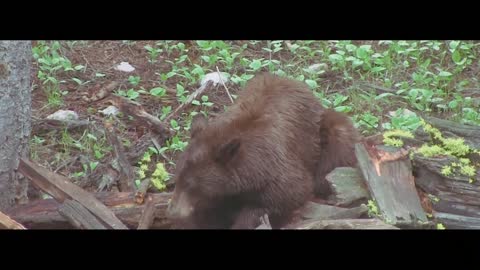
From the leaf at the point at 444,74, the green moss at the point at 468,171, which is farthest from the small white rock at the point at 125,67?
the green moss at the point at 468,171

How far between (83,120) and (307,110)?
8.73 ft

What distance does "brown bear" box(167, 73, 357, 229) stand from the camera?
16.3 feet

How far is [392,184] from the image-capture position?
15.8 ft

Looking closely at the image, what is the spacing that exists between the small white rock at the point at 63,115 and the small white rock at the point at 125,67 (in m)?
1.12

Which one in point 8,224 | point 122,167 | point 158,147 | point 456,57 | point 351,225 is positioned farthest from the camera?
point 456,57

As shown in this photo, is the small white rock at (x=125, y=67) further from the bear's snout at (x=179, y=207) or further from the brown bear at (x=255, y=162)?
the bear's snout at (x=179, y=207)

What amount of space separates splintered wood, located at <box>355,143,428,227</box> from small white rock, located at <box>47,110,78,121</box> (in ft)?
11.1

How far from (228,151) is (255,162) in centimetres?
23

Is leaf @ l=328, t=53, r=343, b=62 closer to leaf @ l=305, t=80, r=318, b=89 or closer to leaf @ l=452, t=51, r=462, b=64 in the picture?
leaf @ l=305, t=80, r=318, b=89

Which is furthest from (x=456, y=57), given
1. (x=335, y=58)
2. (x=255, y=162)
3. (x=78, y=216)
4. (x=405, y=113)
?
(x=78, y=216)

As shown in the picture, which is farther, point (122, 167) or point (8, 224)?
point (122, 167)

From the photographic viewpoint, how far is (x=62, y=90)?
816 cm

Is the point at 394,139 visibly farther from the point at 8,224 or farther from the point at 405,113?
the point at 8,224

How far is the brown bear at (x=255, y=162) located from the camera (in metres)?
4.98
